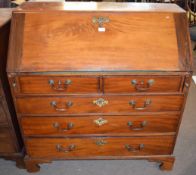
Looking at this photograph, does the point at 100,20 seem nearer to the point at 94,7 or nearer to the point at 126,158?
the point at 94,7

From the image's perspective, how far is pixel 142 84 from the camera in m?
1.27

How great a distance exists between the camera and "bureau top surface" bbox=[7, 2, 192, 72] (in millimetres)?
1217

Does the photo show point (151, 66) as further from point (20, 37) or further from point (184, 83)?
point (20, 37)

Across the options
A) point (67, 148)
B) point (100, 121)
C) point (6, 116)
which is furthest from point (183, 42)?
point (6, 116)

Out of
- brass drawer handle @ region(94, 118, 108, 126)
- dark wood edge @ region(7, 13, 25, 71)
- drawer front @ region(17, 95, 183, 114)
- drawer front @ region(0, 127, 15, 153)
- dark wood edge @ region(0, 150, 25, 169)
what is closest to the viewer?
dark wood edge @ region(7, 13, 25, 71)

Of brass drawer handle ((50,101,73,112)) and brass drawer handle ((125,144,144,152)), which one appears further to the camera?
brass drawer handle ((125,144,144,152))

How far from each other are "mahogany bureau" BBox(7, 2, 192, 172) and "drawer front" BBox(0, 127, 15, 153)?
0.21 metres

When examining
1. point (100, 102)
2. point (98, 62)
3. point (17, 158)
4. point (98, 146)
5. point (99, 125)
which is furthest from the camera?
point (17, 158)

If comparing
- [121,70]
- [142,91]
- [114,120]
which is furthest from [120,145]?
[121,70]

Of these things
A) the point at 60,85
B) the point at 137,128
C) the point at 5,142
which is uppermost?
the point at 60,85

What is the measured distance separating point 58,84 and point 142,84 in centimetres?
48

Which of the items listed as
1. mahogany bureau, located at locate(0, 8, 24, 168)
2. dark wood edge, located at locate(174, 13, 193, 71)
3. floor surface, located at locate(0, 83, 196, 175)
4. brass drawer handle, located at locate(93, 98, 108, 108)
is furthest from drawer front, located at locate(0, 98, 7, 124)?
dark wood edge, located at locate(174, 13, 193, 71)

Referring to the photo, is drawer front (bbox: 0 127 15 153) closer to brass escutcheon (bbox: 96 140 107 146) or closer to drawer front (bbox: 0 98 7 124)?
drawer front (bbox: 0 98 7 124)

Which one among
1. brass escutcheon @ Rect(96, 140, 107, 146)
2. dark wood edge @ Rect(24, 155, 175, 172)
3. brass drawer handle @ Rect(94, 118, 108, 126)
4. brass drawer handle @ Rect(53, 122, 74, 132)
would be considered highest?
brass drawer handle @ Rect(94, 118, 108, 126)
